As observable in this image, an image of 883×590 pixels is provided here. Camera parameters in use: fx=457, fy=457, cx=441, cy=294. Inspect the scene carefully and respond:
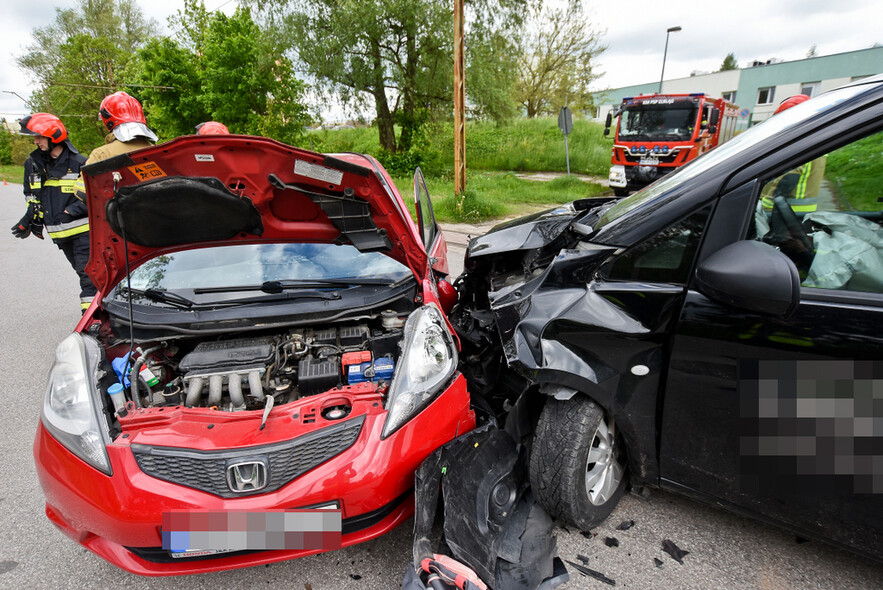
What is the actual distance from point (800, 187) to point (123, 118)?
15.5ft

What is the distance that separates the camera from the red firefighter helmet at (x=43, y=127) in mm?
3877

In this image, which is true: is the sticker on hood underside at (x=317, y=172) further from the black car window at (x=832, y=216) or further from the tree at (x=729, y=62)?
the tree at (x=729, y=62)

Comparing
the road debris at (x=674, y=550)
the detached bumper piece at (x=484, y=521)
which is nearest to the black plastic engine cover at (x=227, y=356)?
the detached bumper piece at (x=484, y=521)

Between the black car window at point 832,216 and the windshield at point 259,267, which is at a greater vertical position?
the black car window at point 832,216

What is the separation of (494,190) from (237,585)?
12.6 metres

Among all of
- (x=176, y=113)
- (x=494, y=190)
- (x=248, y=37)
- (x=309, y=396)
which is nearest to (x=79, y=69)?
(x=176, y=113)

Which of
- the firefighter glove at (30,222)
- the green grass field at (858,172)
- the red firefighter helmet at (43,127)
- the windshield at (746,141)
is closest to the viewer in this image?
the green grass field at (858,172)

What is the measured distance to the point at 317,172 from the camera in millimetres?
2207

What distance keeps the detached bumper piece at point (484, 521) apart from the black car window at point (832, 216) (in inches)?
51.6

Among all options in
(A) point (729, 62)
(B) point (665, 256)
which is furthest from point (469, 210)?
(A) point (729, 62)

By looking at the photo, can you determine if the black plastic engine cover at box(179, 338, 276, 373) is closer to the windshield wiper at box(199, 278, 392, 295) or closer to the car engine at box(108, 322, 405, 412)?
the car engine at box(108, 322, 405, 412)

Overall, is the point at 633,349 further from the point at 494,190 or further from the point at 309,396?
the point at 494,190

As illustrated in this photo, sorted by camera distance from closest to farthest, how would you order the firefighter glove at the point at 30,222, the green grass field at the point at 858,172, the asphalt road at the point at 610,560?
the green grass field at the point at 858,172, the asphalt road at the point at 610,560, the firefighter glove at the point at 30,222

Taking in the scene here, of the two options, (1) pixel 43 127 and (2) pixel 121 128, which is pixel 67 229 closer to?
(1) pixel 43 127
